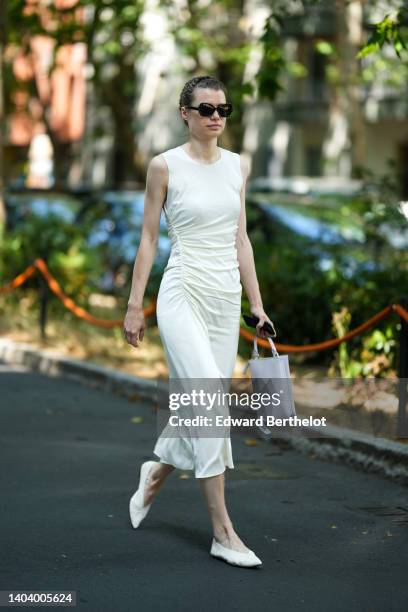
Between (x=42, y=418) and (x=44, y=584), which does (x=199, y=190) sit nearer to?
(x=44, y=584)

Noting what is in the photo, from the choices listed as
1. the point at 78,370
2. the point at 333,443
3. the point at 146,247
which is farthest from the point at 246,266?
the point at 78,370

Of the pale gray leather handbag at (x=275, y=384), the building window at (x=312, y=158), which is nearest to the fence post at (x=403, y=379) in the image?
the pale gray leather handbag at (x=275, y=384)

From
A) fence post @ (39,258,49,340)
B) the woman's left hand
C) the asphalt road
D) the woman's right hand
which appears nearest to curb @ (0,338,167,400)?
fence post @ (39,258,49,340)

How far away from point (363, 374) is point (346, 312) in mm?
754

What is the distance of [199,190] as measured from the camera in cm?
587

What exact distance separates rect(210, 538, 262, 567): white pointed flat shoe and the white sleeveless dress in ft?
1.10

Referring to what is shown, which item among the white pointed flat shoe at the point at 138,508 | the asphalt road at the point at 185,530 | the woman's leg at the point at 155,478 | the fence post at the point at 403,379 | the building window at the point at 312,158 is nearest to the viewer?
the asphalt road at the point at 185,530

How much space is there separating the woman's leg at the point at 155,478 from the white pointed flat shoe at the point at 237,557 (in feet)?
1.73

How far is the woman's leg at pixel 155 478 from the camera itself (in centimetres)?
626

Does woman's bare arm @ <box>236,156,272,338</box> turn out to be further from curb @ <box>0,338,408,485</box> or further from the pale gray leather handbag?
curb @ <box>0,338,408,485</box>

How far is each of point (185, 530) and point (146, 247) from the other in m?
1.44

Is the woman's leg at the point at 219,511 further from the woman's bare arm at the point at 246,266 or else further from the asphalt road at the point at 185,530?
the woman's bare arm at the point at 246,266

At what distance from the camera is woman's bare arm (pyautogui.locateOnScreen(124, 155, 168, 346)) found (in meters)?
5.90

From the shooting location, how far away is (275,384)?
5.84 meters
